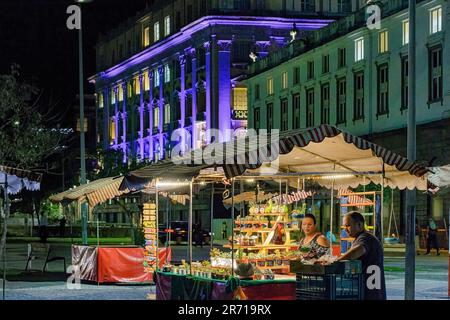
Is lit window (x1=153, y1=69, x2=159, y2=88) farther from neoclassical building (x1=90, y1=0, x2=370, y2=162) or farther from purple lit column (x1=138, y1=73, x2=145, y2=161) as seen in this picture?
purple lit column (x1=138, y1=73, x2=145, y2=161)

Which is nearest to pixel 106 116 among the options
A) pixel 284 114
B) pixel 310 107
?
pixel 284 114

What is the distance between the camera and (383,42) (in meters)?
52.8

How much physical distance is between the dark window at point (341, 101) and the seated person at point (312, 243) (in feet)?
142

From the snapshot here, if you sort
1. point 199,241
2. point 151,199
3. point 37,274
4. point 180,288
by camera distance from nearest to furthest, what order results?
point 180,288
point 37,274
point 151,199
point 199,241

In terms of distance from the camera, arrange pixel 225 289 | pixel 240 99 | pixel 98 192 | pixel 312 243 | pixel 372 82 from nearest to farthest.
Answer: pixel 225 289, pixel 312 243, pixel 98 192, pixel 372 82, pixel 240 99

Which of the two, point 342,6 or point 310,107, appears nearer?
point 310,107

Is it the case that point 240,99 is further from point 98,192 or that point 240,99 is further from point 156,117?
point 98,192

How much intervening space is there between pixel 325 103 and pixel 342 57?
13.2 ft

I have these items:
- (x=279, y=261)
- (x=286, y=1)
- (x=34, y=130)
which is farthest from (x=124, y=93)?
(x=279, y=261)

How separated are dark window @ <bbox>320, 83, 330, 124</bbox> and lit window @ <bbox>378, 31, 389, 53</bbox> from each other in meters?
7.56

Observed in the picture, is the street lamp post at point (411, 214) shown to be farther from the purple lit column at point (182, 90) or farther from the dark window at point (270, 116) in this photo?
the purple lit column at point (182, 90)

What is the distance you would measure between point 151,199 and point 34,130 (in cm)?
467
